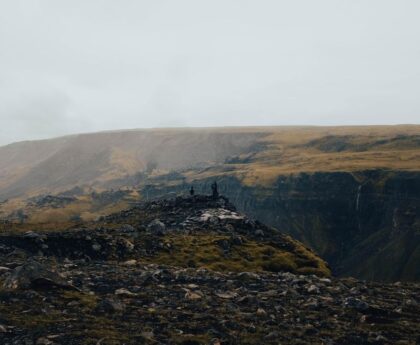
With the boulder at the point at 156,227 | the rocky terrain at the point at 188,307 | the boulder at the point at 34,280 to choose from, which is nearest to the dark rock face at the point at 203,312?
the rocky terrain at the point at 188,307

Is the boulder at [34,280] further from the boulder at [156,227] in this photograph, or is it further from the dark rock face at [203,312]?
the boulder at [156,227]

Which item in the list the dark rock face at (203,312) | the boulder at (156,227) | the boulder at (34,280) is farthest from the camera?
the boulder at (156,227)

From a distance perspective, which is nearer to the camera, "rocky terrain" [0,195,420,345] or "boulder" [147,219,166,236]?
"rocky terrain" [0,195,420,345]

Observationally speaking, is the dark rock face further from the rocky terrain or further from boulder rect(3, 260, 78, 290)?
boulder rect(3, 260, 78, 290)

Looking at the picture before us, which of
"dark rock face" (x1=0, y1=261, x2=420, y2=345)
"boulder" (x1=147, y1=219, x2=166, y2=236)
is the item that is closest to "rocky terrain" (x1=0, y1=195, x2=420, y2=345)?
"dark rock face" (x1=0, y1=261, x2=420, y2=345)

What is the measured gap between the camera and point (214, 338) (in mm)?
29094

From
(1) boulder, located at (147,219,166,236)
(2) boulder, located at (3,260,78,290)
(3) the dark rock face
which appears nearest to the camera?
(3) the dark rock face

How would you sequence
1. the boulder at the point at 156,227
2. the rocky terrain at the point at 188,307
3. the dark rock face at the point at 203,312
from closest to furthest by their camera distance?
the dark rock face at the point at 203,312 < the rocky terrain at the point at 188,307 < the boulder at the point at 156,227

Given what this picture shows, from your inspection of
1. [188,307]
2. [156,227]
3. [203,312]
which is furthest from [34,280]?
[156,227]

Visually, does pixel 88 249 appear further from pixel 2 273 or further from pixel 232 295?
pixel 232 295

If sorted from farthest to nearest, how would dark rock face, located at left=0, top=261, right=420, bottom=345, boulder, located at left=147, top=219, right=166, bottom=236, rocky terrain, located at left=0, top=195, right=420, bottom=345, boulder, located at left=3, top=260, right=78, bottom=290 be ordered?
boulder, located at left=147, top=219, right=166, bottom=236 < boulder, located at left=3, top=260, right=78, bottom=290 < rocky terrain, located at left=0, top=195, right=420, bottom=345 < dark rock face, located at left=0, top=261, right=420, bottom=345

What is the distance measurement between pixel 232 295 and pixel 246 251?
189ft

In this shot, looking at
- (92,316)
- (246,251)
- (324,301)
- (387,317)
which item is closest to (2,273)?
(92,316)

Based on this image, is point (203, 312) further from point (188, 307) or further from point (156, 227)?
point (156, 227)
